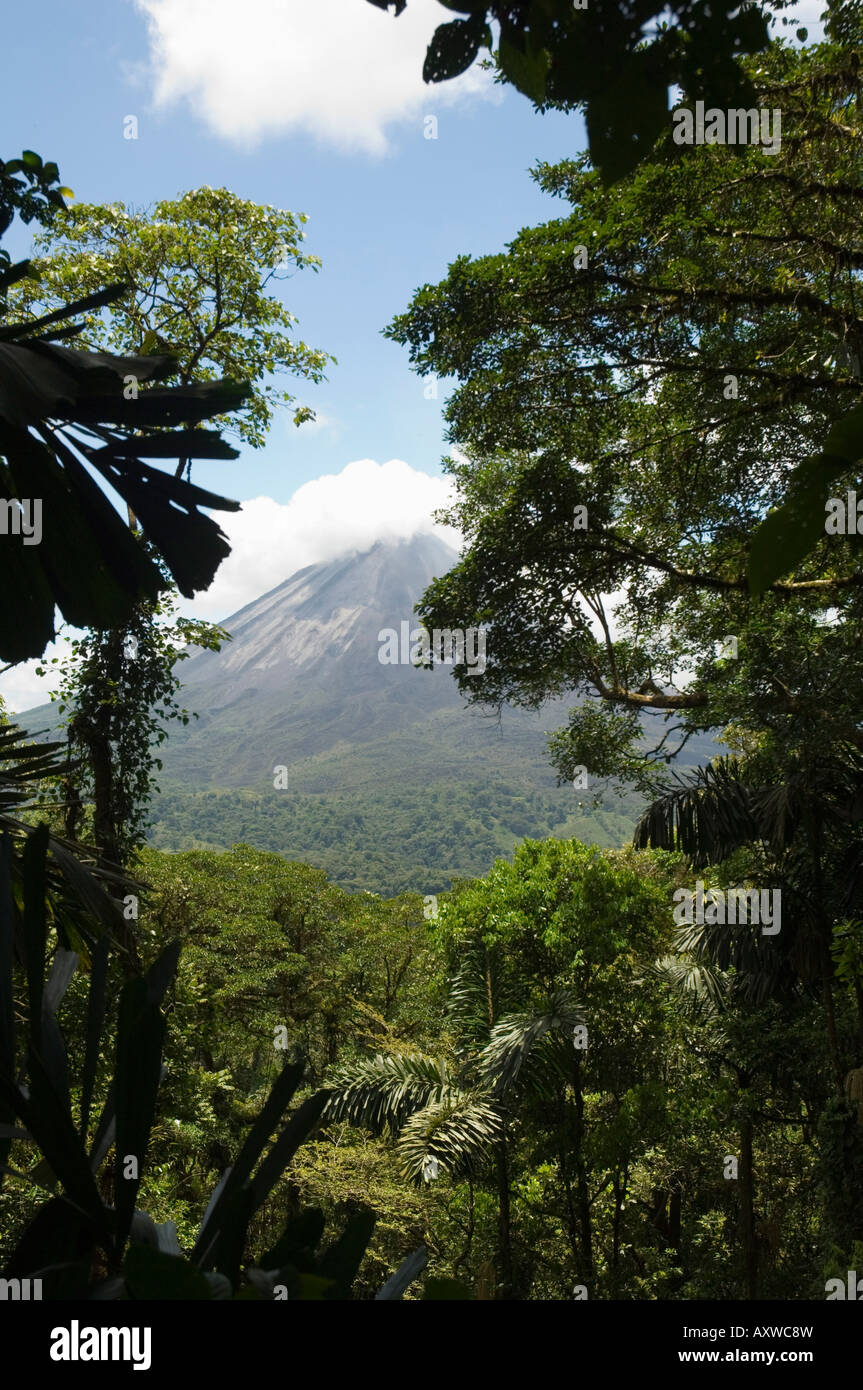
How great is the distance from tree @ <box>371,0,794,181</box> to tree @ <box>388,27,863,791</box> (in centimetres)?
510

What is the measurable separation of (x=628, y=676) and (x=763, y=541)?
9.01 metres

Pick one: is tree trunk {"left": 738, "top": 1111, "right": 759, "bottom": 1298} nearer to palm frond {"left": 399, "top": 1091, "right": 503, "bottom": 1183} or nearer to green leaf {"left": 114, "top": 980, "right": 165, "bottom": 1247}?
palm frond {"left": 399, "top": 1091, "right": 503, "bottom": 1183}

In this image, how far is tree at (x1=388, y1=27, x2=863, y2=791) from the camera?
215 inches

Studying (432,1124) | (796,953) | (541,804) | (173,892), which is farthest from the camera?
(541,804)

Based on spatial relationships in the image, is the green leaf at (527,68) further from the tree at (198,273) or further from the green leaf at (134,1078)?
the tree at (198,273)

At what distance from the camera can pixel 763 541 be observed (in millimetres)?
423

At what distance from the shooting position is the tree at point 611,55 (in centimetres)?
62

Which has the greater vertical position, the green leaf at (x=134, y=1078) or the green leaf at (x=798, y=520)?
the green leaf at (x=798, y=520)

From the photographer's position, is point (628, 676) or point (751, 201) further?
point (628, 676)

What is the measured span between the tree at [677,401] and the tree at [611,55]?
16.7 feet

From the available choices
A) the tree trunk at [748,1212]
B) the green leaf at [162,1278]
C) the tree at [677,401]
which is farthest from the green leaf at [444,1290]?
the tree trunk at [748,1212]

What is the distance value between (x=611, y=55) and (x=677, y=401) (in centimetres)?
716
